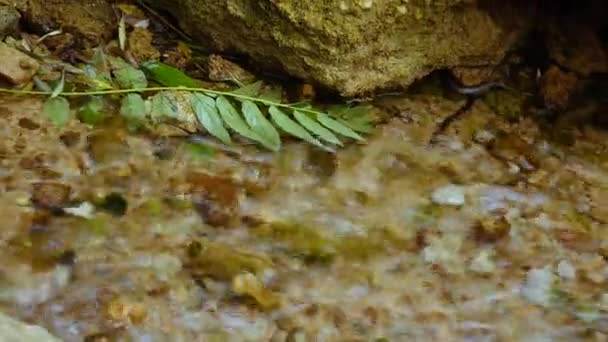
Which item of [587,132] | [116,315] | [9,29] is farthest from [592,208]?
[9,29]

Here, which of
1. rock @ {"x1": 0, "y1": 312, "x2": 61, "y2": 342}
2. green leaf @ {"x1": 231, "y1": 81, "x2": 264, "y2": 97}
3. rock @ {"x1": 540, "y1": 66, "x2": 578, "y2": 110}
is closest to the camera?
rock @ {"x1": 0, "y1": 312, "x2": 61, "y2": 342}

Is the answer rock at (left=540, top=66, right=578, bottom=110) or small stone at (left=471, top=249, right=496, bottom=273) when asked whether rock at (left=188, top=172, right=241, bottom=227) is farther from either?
rock at (left=540, top=66, right=578, bottom=110)

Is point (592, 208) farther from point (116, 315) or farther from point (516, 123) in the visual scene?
point (116, 315)

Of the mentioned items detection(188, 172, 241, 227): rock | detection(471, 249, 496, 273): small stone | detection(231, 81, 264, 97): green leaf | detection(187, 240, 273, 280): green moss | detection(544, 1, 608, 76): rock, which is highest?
detection(544, 1, 608, 76): rock

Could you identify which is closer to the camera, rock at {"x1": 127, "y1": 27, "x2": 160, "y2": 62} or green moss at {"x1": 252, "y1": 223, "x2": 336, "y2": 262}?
green moss at {"x1": 252, "y1": 223, "x2": 336, "y2": 262}

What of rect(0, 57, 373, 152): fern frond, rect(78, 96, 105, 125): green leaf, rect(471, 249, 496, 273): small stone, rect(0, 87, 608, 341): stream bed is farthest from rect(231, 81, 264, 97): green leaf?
rect(471, 249, 496, 273): small stone

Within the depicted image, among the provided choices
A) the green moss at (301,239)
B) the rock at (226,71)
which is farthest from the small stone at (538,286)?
the rock at (226,71)

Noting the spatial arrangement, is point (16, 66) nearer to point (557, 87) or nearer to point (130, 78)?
point (130, 78)
